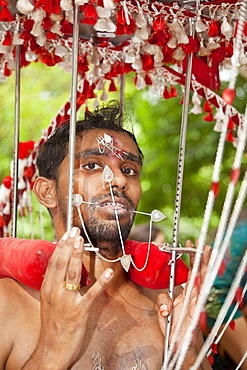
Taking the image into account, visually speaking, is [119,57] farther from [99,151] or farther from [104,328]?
[104,328]

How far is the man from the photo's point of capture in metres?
1.50

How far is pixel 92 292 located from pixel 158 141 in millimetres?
4533

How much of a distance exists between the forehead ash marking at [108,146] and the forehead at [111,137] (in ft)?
0.05

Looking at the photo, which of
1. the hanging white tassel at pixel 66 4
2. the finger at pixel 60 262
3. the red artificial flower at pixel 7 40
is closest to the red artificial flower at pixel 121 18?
the hanging white tassel at pixel 66 4

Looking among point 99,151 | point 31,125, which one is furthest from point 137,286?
point 31,125

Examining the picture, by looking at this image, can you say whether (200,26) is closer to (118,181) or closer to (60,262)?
(118,181)

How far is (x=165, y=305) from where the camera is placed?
1809 millimetres

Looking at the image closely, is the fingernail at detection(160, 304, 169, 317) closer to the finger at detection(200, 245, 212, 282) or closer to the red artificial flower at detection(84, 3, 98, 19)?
the finger at detection(200, 245, 212, 282)

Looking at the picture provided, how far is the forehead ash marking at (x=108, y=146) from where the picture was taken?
1.95m

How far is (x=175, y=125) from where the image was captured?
5844 mm

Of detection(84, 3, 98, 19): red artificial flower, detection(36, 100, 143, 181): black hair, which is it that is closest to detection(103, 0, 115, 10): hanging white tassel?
detection(84, 3, 98, 19): red artificial flower

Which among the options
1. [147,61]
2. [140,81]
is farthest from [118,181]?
[140,81]

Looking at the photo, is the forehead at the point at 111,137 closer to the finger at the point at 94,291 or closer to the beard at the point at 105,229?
the beard at the point at 105,229

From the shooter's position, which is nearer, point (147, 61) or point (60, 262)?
point (60, 262)
